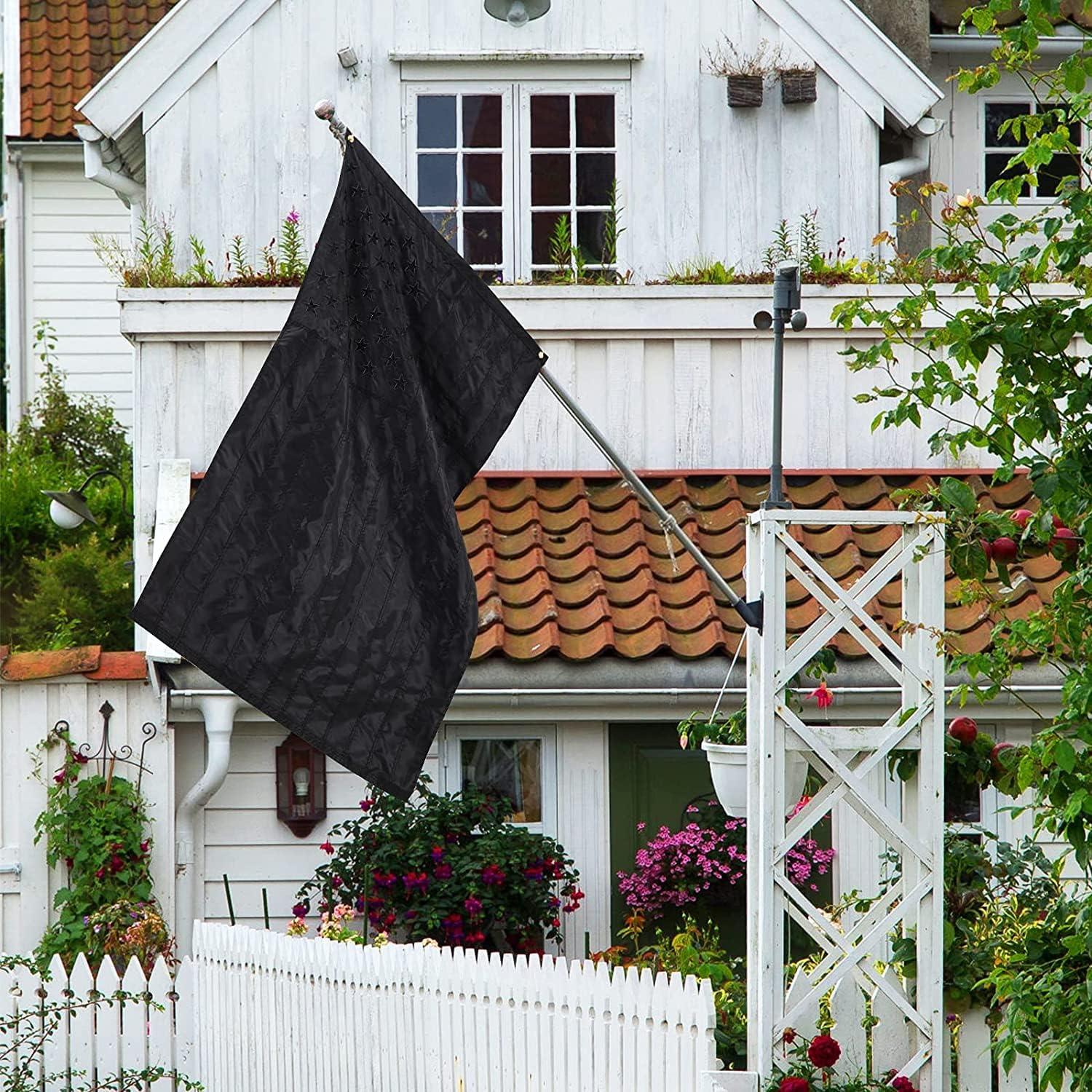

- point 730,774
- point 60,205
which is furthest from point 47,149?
point 730,774

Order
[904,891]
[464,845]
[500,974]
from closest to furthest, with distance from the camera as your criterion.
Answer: [904,891] < [500,974] < [464,845]

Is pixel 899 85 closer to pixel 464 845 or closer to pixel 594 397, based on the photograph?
pixel 594 397

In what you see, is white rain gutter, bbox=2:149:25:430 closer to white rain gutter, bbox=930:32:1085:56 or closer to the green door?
white rain gutter, bbox=930:32:1085:56

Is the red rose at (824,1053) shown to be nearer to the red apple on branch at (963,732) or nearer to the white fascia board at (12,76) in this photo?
the red apple on branch at (963,732)

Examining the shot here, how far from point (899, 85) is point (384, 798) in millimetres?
5084

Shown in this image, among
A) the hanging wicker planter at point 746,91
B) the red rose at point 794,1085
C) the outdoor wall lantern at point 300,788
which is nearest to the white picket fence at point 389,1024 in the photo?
the red rose at point 794,1085

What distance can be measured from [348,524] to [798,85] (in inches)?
241

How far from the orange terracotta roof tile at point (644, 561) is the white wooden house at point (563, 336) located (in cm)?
2

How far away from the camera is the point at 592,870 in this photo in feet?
29.0

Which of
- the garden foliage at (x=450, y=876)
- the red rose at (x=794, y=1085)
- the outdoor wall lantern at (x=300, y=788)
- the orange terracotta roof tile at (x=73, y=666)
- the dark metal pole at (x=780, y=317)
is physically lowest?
the red rose at (x=794, y=1085)

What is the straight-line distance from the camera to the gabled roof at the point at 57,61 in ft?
53.0

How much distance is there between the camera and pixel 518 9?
32.7 ft

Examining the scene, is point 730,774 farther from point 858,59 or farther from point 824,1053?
point 858,59

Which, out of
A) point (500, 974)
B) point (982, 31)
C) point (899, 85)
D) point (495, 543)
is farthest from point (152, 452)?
point (982, 31)
